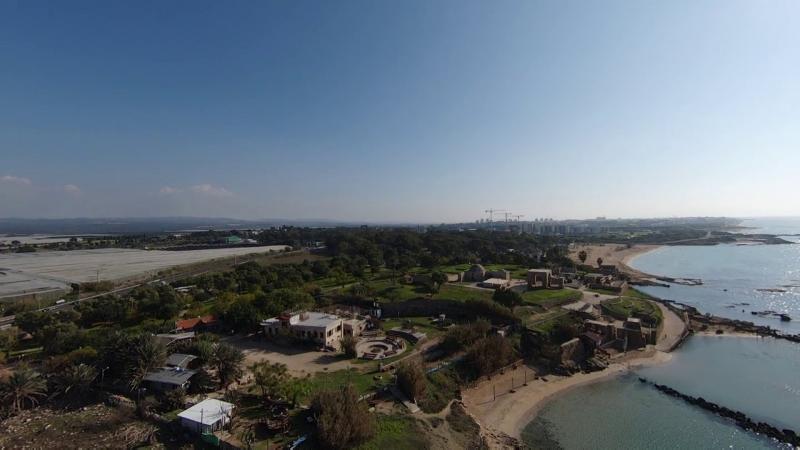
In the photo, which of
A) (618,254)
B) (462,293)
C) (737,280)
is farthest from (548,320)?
(618,254)

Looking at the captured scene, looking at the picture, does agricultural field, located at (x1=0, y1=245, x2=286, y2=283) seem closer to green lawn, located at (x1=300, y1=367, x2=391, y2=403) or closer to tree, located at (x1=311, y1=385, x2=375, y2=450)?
green lawn, located at (x1=300, y1=367, x2=391, y2=403)

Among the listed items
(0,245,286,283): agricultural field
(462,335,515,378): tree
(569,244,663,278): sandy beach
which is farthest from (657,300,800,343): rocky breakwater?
(0,245,286,283): agricultural field

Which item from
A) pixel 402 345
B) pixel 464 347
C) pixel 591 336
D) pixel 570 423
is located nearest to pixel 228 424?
pixel 402 345

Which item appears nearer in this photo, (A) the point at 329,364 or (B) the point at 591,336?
(A) the point at 329,364

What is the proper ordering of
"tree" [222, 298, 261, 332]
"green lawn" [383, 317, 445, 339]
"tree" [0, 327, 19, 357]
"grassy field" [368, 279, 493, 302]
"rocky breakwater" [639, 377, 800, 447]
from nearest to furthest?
"rocky breakwater" [639, 377, 800, 447], "tree" [0, 327, 19, 357], "tree" [222, 298, 261, 332], "green lawn" [383, 317, 445, 339], "grassy field" [368, 279, 493, 302]

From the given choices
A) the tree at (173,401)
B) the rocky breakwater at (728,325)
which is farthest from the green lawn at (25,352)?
the rocky breakwater at (728,325)

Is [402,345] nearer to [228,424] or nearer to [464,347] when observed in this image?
[464,347]

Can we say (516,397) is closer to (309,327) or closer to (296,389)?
(296,389)
